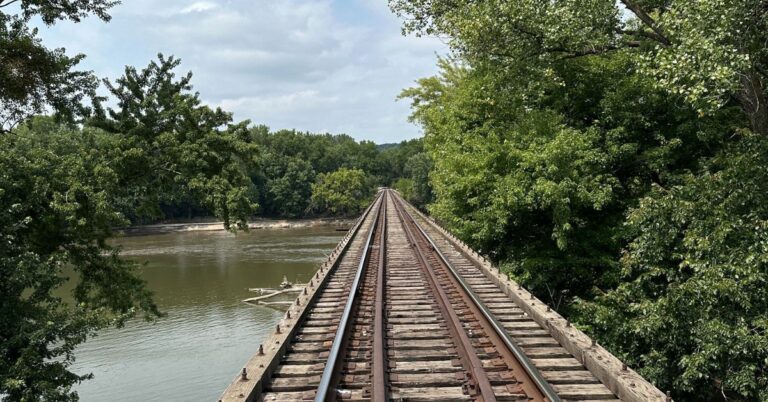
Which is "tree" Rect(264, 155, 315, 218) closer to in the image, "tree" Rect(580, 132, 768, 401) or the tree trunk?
"tree" Rect(580, 132, 768, 401)

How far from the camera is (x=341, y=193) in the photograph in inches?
3669

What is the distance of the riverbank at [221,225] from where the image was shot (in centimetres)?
7222

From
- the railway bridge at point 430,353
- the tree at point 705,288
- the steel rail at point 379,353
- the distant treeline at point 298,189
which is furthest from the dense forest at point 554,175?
the distant treeline at point 298,189

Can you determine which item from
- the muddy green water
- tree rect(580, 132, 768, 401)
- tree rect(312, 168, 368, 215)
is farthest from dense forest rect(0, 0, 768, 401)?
tree rect(312, 168, 368, 215)

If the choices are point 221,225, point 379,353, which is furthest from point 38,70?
point 221,225

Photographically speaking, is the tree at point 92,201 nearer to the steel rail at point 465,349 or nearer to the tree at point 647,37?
the steel rail at point 465,349

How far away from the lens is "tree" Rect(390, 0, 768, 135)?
697 centimetres

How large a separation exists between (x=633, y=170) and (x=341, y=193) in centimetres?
8178

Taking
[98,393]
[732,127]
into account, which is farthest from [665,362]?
[98,393]

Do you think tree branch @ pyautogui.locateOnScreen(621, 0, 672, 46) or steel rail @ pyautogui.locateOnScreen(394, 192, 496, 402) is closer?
steel rail @ pyautogui.locateOnScreen(394, 192, 496, 402)

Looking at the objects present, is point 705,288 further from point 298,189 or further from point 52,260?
point 298,189

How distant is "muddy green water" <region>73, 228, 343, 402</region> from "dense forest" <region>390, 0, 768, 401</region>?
989 centimetres

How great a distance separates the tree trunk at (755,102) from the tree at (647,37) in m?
0.01

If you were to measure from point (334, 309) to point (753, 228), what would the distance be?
22.8 feet
